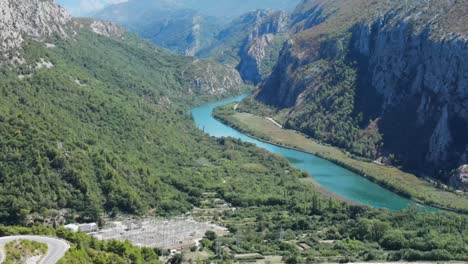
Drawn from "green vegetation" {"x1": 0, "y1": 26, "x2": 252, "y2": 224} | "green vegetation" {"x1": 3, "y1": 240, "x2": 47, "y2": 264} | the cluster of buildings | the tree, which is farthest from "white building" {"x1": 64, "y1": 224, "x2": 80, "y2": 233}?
"green vegetation" {"x1": 3, "y1": 240, "x2": 47, "y2": 264}

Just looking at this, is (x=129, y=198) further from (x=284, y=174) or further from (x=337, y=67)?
(x=337, y=67)

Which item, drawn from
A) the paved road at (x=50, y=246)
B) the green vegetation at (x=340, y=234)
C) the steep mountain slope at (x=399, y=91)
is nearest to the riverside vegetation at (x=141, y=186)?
the green vegetation at (x=340, y=234)

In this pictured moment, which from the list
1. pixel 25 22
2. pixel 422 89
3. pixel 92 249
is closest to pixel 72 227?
pixel 92 249

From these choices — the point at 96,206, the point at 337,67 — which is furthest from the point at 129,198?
the point at 337,67

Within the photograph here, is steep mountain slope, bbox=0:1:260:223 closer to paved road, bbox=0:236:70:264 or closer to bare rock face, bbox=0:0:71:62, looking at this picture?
bare rock face, bbox=0:0:71:62

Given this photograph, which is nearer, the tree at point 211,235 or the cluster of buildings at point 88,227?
the cluster of buildings at point 88,227

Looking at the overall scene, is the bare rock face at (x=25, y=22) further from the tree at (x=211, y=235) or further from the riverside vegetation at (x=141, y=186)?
the tree at (x=211, y=235)
